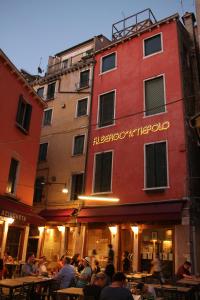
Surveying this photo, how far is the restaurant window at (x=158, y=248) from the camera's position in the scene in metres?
13.5

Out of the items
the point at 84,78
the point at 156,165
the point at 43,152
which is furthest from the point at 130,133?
the point at 43,152

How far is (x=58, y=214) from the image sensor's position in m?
17.9

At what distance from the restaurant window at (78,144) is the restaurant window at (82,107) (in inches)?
65.6

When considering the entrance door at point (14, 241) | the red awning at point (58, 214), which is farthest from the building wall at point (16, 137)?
the red awning at point (58, 214)

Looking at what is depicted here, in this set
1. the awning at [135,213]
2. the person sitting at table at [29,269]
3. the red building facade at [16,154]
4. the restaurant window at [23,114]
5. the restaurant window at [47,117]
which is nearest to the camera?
the person sitting at table at [29,269]

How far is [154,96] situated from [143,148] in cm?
309

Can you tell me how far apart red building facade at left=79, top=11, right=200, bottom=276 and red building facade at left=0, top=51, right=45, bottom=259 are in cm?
329

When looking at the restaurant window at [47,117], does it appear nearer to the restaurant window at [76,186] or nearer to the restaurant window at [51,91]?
the restaurant window at [51,91]

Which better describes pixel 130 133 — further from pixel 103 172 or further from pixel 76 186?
pixel 76 186

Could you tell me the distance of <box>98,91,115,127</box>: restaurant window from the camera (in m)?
18.2

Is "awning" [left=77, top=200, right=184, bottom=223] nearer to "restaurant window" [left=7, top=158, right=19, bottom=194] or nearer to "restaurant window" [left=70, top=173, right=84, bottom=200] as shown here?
"restaurant window" [left=70, top=173, right=84, bottom=200]

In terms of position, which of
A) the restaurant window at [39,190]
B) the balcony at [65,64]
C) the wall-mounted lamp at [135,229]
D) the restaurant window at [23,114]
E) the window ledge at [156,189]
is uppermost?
the balcony at [65,64]

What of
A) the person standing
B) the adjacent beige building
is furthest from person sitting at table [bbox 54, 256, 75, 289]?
the adjacent beige building

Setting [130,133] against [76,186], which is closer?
[130,133]
